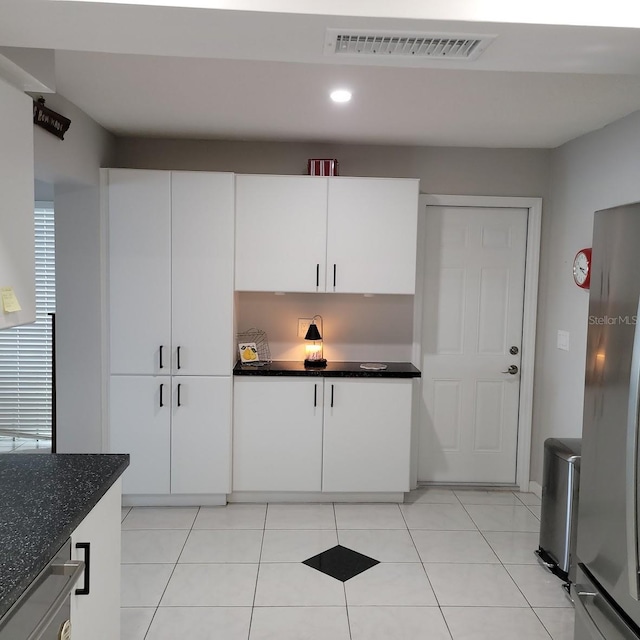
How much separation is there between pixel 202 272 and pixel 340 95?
1440 mm

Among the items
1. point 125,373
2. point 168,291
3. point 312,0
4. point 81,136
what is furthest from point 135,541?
point 312,0

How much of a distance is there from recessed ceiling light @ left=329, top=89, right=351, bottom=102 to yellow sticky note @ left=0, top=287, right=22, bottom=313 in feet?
6.09

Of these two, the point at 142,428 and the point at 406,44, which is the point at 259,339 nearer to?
the point at 142,428

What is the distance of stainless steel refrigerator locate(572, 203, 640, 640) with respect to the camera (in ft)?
5.14

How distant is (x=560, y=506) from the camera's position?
3023mm

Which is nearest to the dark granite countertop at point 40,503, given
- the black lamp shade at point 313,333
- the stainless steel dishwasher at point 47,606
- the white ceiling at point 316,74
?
the stainless steel dishwasher at point 47,606

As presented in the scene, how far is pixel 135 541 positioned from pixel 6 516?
6.29ft

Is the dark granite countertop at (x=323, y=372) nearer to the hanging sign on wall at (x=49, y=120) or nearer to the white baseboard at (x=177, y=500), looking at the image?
the white baseboard at (x=177, y=500)

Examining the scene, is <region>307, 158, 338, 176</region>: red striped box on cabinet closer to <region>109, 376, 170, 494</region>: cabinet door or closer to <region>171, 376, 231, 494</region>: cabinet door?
<region>171, 376, 231, 494</region>: cabinet door

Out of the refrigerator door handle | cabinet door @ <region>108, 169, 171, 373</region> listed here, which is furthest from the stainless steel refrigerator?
cabinet door @ <region>108, 169, 171, 373</region>

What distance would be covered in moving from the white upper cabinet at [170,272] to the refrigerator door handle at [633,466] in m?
2.65

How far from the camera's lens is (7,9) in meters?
1.50

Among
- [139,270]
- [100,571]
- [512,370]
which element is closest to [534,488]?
[512,370]

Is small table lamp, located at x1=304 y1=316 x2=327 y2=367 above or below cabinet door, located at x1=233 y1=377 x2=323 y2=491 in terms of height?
above
